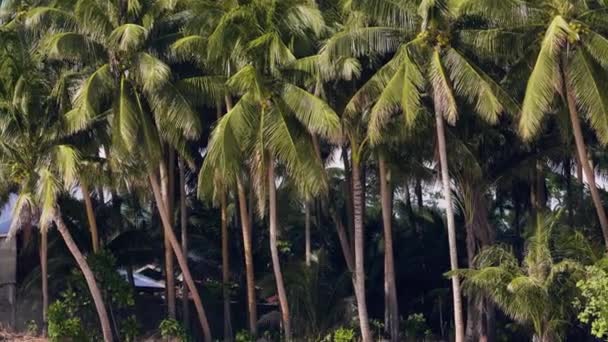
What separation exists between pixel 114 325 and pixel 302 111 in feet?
29.6

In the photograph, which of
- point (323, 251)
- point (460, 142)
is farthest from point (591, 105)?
point (323, 251)

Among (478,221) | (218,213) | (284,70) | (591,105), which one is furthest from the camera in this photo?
(218,213)

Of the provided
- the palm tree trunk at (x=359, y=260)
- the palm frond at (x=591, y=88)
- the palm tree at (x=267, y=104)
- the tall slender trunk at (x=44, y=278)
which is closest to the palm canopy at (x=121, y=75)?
the palm tree at (x=267, y=104)

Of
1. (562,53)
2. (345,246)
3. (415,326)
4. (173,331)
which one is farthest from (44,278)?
(562,53)

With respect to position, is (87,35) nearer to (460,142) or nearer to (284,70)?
(284,70)

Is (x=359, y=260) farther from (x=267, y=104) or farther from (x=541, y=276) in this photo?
(x=541, y=276)

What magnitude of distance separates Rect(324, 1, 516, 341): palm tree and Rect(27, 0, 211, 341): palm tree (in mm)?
4655

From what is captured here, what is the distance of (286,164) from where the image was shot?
30.4 metres

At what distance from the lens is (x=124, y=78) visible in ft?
105

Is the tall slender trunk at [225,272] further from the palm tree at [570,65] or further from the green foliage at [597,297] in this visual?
the green foliage at [597,297]

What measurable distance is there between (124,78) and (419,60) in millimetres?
7824

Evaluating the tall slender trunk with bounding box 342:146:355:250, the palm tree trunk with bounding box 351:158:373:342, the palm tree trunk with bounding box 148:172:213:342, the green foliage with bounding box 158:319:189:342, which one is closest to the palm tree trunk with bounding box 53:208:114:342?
the green foliage with bounding box 158:319:189:342

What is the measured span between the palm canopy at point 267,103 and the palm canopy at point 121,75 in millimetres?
1637

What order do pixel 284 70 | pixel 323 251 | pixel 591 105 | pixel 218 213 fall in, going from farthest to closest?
pixel 218 213 → pixel 323 251 → pixel 284 70 → pixel 591 105
